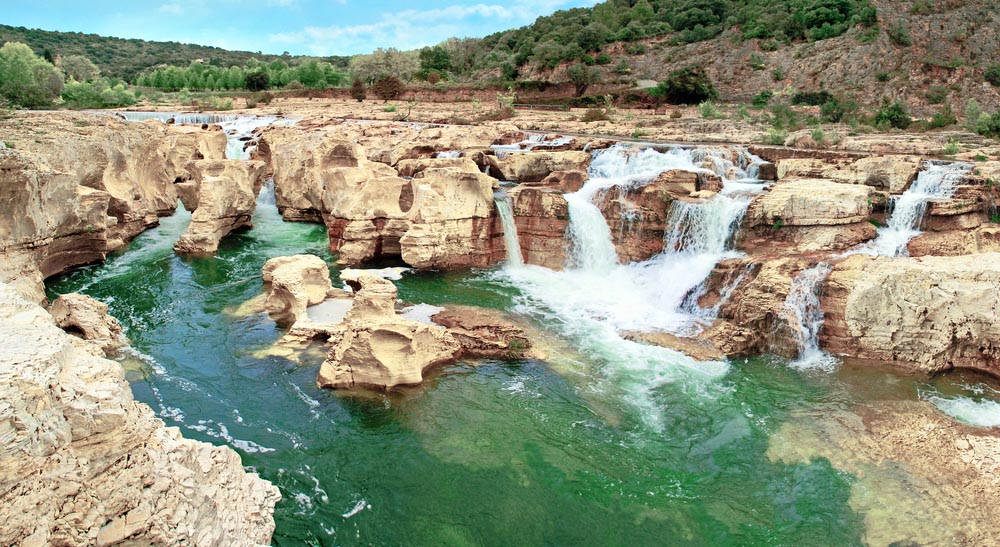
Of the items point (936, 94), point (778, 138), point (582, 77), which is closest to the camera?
point (778, 138)

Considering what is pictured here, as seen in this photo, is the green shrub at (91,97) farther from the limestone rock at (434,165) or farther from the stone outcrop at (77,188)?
the limestone rock at (434,165)

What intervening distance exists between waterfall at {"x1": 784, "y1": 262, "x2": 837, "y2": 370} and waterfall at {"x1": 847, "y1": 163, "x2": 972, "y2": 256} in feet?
6.10

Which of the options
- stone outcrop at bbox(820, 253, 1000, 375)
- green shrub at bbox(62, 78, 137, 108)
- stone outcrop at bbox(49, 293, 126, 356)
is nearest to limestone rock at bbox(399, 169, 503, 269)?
stone outcrop at bbox(49, 293, 126, 356)

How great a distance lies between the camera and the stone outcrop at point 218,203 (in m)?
16.9

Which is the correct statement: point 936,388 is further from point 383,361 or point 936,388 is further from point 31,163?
point 31,163

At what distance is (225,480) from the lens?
6020mm

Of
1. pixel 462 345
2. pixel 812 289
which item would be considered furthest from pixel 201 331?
pixel 812 289

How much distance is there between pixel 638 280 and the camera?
1466 centimetres

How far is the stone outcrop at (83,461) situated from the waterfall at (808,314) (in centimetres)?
916

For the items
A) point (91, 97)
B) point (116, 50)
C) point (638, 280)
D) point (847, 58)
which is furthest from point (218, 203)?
point (116, 50)

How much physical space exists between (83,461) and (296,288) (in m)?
7.62

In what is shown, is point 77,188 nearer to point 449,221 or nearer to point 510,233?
point 449,221

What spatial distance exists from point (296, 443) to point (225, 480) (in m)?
2.10

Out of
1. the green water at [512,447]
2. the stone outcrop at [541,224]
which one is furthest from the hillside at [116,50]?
the green water at [512,447]
